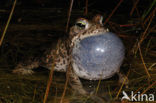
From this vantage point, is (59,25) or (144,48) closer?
(144,48)

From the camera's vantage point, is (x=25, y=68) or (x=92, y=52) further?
(x=25, y=68)

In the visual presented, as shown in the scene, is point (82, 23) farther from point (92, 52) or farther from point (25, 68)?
point (25, 68)

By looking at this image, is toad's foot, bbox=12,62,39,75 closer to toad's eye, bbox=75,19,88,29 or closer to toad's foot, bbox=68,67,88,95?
toad's foot, bbox=68,67,88,95

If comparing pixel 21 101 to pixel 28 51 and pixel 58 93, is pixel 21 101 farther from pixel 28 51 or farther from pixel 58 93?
pixel 28 51

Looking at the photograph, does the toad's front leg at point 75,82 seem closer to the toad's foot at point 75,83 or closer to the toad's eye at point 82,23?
the toad's foot at point 75,83

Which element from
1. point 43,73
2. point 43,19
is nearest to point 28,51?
point 43,73

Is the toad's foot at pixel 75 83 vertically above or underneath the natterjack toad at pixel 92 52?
underneath

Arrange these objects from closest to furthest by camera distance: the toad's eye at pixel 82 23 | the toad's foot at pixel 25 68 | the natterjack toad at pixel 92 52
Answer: the natterjack toad at pixel 92 52, the toad's eye at pixel 82 23, the toad's foot at pixel 25 68

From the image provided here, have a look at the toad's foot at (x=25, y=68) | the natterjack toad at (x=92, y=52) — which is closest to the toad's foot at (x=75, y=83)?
the natterjack toad at (x=92, y=52)

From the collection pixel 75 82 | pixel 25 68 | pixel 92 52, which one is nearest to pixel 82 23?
pixel 92 52

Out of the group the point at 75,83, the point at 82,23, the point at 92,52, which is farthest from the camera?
the point at 75,83

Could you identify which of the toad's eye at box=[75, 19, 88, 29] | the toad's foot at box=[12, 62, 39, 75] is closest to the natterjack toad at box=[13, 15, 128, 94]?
the toad's eye at box=[75, 19, 88, 29]
